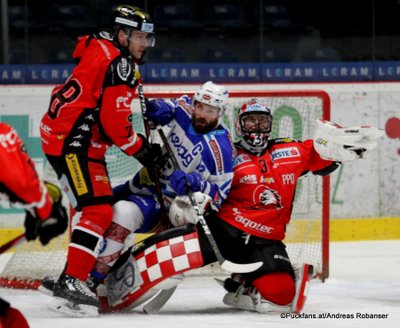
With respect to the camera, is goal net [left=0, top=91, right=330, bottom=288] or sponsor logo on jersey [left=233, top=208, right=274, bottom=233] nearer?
sponsor logo on jersey [left=233, top=208, right=274, bottom=233]

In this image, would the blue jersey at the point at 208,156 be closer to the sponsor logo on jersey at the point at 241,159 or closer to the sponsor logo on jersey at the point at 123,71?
the sponsor logo on jersey at the point at 241,159

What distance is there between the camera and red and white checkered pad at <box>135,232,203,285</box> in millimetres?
4461

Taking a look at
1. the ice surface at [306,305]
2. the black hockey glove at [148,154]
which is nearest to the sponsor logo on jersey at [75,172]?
the black hockey glove at [148,154]

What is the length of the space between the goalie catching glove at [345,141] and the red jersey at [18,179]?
190cm

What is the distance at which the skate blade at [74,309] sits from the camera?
4328mm

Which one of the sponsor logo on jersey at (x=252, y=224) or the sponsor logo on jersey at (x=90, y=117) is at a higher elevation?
the sponsor logo on jersey at (x=90, y=117)

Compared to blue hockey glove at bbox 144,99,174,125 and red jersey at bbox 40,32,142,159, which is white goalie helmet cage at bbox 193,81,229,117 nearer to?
→ blue hockey glove at bbox 144,99,174,125

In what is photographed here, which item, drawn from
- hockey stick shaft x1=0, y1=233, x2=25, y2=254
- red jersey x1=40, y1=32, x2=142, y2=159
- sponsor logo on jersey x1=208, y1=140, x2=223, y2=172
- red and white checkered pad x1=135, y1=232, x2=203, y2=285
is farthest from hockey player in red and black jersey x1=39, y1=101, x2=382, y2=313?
hockey stick shaft x1=0, y1=233, x2=25, y2=254

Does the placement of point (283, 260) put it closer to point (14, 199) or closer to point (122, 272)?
point (122, 272)

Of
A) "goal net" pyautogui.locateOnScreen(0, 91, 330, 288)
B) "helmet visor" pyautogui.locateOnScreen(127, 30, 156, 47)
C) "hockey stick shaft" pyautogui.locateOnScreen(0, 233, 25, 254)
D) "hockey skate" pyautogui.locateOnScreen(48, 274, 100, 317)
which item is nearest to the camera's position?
"hockey stick shaft" pyautogui.locateOnScreen(0, 233, 25, 254)

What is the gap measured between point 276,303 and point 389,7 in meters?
3.12

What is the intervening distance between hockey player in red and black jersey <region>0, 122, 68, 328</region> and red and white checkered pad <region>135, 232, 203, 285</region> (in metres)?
1.38

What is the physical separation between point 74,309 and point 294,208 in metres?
1.50

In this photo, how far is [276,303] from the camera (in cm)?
446
